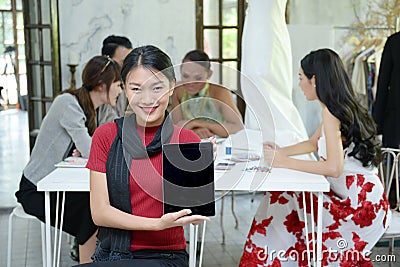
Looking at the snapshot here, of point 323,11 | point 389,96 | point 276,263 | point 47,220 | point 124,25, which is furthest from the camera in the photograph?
point 323,11

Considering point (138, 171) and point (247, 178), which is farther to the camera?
point (247, 178)

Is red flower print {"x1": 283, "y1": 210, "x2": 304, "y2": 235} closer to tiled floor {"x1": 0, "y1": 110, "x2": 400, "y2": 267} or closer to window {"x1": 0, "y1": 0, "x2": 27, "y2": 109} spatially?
tiled floor {"x1": 0, "y1": 110, "x2": 400, "y2": 267}

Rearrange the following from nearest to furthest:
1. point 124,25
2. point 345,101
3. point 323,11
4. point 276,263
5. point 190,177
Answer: point 190,177 → point 345,101 → point 276,263 → point 124,25 → point 323,11

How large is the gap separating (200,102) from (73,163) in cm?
112

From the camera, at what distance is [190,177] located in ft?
4.85

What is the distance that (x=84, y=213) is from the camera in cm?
269

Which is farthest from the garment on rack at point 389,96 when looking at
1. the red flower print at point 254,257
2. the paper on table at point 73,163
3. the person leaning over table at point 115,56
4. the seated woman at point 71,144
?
the paper on table at point 73,163

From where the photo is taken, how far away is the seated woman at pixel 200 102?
160 cm

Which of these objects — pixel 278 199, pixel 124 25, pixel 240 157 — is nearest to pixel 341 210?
pixel 278 199

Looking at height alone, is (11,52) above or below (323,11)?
below

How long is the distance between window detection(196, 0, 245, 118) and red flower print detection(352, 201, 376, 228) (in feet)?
7.21

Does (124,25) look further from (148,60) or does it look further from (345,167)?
(148,60)

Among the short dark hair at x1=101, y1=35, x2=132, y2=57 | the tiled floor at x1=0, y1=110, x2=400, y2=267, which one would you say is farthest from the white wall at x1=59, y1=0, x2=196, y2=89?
the tiled floor at x1=0, y1=110, x2=400, y2=267

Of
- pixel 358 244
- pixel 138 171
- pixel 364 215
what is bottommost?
pixel 358 244
